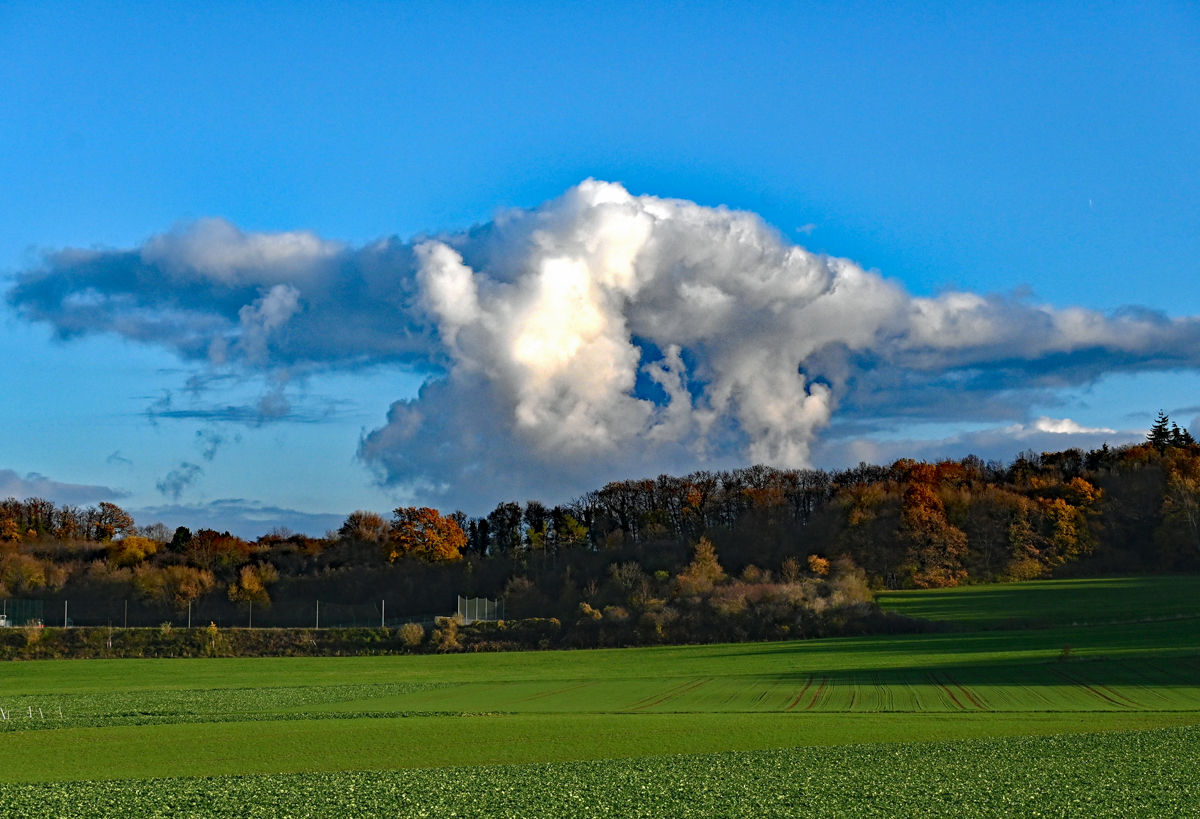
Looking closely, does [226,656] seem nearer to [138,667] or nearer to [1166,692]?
[138,667]

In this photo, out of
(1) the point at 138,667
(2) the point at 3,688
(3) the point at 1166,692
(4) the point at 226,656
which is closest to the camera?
(3) the point at 1166,692

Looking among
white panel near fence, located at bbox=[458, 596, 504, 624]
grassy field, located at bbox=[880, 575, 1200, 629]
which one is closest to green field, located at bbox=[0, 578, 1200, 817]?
grassy field, located at bbox=[880, 575, 1200, 629]

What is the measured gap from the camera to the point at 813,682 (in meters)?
50.4

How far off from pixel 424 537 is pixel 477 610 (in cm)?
3578

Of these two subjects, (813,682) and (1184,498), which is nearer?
(813,682)

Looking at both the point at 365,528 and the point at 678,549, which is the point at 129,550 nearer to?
the point at 365,528

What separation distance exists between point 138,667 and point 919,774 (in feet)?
212

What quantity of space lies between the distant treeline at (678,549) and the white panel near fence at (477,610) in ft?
12.8

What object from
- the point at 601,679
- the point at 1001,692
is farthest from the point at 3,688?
the point at 1001,692

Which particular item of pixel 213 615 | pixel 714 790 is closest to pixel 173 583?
pixel 213 615

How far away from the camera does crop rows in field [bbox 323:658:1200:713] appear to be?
4072 centimetres

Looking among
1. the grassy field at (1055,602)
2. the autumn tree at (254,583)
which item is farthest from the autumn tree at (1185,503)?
the autumn tree at (254,583)

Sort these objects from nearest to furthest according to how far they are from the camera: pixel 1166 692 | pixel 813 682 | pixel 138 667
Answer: pixel 1166 692, pixel 813 682, pixel 138 667

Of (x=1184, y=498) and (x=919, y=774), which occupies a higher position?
(x=1184, y=498)
